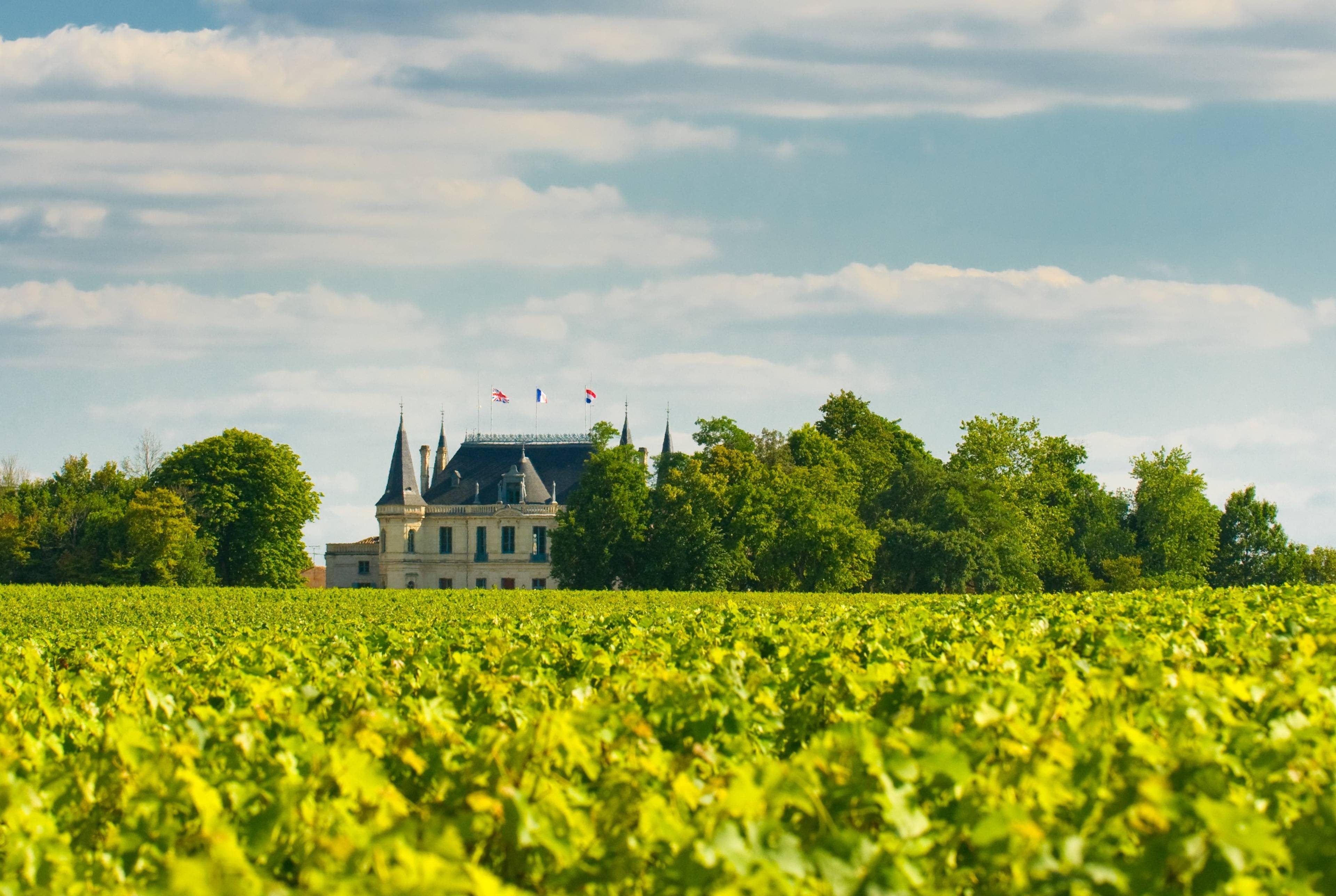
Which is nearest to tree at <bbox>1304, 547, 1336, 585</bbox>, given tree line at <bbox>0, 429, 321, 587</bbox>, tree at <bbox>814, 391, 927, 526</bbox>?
tree at <bbox>814, 391, 927, 526</bbox>

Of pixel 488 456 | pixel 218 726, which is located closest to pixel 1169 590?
pixel 218 726

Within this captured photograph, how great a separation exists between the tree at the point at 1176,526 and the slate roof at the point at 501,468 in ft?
126

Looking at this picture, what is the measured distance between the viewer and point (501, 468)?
102375mm

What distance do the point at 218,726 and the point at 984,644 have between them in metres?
5.22

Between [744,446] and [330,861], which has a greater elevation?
[744,446]

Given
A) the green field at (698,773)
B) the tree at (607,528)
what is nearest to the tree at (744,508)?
the tree at (607,528)

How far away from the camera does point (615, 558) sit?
2776 inches

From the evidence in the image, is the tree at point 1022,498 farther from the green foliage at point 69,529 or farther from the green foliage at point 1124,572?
the green foliage at point 69,529

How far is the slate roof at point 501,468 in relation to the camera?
100875mm

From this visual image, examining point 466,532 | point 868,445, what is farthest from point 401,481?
point 868,445

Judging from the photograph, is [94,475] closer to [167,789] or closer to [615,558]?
[615,558]

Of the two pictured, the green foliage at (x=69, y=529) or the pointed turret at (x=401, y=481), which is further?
the pointed turret at (x=401, y=481)

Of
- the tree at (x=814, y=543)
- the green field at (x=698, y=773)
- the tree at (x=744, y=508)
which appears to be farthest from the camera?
the tree at (x=744, y=508)

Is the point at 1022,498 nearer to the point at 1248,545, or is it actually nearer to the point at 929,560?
the point at 929,560
